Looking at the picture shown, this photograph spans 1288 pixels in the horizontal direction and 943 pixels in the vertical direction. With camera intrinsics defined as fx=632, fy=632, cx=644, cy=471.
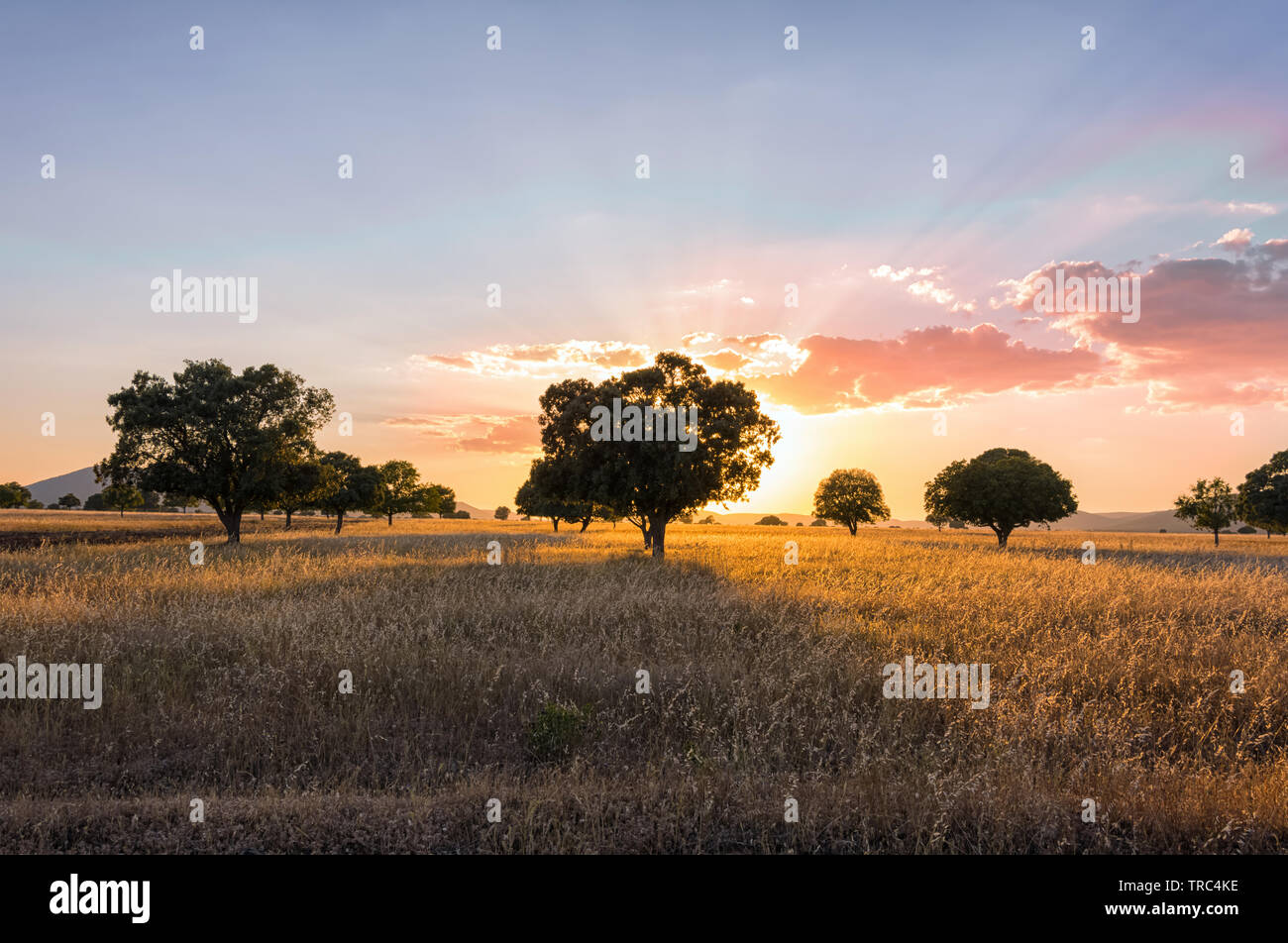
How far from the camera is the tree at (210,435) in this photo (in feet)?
115

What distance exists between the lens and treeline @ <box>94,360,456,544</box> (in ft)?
115

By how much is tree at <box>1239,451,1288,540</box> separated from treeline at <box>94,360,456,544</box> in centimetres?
7210

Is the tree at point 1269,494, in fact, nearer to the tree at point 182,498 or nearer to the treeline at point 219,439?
the treeline at point 219,439

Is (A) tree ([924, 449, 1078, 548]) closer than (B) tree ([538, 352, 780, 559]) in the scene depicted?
No

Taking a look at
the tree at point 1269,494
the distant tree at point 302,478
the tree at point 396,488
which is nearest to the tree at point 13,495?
the tree at point 396,488

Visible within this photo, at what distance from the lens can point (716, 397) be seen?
1046 inches

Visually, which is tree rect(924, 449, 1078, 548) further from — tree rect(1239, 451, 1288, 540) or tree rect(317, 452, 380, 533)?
tree rect(317, 452, 380, 533)

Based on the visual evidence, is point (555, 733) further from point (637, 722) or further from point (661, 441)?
point (661, 441)

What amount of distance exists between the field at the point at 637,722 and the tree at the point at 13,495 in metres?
148

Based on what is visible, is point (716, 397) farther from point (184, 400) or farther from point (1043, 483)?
point (1043, 483)

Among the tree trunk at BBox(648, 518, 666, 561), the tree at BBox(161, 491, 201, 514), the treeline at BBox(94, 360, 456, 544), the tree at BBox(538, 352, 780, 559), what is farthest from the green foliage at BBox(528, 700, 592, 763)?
the tree at BBox(161, 491, 201, 514)

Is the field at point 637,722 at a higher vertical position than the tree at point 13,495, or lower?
lower

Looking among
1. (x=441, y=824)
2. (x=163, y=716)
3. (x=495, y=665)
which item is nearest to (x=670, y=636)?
(x=495, y=665)

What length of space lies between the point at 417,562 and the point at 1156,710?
2003cm
